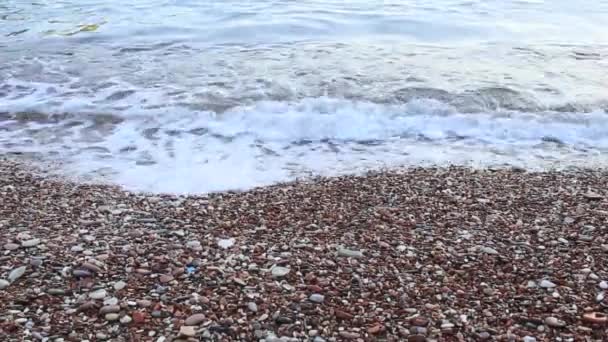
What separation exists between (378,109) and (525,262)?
403 centimetres

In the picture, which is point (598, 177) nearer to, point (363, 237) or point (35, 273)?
point (363, 237)

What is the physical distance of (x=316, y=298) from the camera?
333 cm

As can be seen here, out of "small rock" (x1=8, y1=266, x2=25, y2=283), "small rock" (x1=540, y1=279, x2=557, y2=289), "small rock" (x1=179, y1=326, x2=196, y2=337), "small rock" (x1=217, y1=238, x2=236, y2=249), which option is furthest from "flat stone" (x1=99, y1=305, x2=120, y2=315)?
"small rock" (x1=540, y1=279, x2=557, y2=289)

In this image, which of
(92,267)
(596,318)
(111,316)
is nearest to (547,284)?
(596,318)

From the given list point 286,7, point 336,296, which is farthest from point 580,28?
point 336,296

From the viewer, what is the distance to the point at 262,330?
3.07m

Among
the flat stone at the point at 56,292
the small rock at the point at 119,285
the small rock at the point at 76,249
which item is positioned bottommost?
the small rock at the point at 119,285

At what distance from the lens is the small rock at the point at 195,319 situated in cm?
310

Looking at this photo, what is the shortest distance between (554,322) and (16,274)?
3043 millimetres

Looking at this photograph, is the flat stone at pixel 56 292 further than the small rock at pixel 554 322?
Yes

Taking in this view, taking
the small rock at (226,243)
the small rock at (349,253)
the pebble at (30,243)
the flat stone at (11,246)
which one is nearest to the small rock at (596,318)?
the small rock at (349,253)

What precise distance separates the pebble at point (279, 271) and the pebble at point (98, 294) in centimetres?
97

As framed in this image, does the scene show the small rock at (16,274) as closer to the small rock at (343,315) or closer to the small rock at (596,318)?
the small rock at (343,315)

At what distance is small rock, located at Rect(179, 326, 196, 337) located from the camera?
3.01 meters
